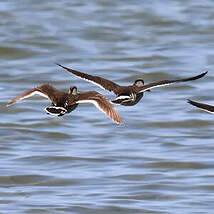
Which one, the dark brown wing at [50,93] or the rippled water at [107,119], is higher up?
the rippled water at [107,119]

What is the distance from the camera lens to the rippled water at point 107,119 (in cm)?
1459

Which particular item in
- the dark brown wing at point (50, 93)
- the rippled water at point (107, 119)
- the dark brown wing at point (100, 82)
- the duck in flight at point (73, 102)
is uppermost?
the rippled water at point (107, 119)

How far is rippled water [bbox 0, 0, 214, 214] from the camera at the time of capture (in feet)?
47.9

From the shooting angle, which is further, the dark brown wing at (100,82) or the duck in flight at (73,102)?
the dark brown wing at (100,82)

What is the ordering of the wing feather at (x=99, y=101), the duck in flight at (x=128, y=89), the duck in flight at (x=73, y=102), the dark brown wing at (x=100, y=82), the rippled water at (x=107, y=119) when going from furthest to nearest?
the rippled water at (x=107, y=119) → the dark brown wing at (x=100, y=82) → the duck in flight at (x=128, y=89) → the wing feather at (x=99, y=101) → the duck in flight at (x=73, y=102)

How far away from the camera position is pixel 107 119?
63.3ft

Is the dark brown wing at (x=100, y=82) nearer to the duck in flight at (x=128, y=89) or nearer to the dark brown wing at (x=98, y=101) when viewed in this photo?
the duck in flight at (x=128, y=89)

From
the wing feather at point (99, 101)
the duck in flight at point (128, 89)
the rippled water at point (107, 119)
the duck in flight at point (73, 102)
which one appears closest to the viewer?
the duck in flight at point (73, 102)

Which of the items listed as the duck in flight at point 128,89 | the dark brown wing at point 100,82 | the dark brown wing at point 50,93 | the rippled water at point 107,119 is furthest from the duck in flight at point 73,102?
the rippled water at point 107,119

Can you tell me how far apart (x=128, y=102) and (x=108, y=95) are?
28.9 feet

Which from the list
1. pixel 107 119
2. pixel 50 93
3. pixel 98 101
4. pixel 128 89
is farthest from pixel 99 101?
pixel 107 119

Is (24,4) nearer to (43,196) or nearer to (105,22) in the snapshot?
(105,22)

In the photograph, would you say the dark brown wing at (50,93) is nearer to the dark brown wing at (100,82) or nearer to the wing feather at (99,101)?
the wing feather at (99,101)

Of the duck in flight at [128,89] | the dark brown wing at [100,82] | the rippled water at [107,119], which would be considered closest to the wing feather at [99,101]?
the duck in flight at [128,89]
